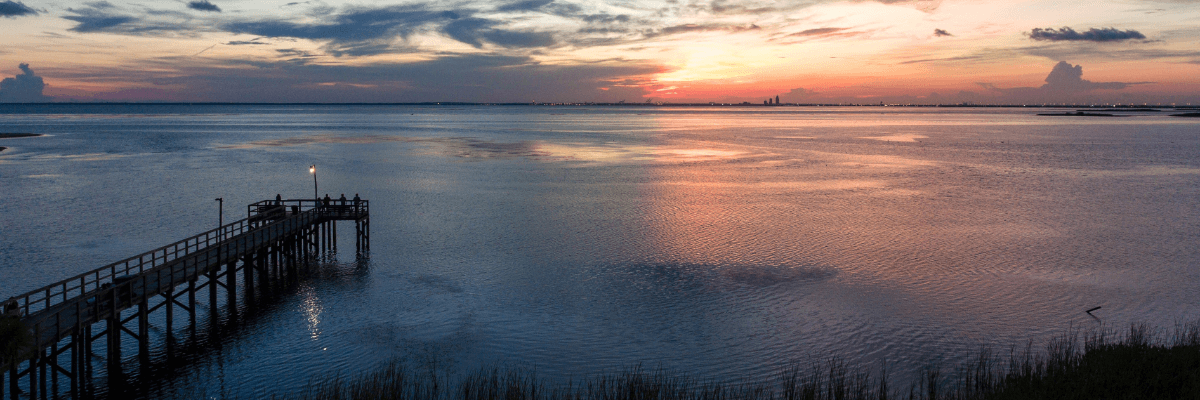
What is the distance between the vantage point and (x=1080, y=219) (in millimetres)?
46469

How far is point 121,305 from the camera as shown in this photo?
21.8 meters

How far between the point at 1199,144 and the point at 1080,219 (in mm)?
88614

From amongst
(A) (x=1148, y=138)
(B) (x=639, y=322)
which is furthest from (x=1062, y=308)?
(A) (x=1148, y=138)

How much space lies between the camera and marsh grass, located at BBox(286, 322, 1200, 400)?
17.5 m

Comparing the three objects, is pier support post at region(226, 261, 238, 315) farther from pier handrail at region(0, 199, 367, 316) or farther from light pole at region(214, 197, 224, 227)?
light pole at region(214, 197, 224, 227)

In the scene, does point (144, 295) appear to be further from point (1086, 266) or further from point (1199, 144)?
point (1199, 144)

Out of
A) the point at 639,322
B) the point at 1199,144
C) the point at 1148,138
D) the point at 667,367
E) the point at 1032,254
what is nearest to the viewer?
the point at 667,367

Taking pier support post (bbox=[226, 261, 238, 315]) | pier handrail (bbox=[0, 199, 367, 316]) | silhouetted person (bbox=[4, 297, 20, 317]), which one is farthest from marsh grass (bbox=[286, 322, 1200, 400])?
pier support post (bbox=[226, 261, 238, 315])

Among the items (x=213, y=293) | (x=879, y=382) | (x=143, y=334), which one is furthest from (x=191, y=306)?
(x=879, y=382)

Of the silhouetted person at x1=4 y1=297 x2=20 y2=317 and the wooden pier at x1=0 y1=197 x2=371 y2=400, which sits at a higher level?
the silhouetted person at x1=4 y1=297 x2=20 y2=317

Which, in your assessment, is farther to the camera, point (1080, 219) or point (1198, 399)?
point (1080, 219)

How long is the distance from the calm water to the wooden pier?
5.31 feet

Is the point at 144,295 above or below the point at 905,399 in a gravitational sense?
above

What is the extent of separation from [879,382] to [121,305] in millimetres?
21218
